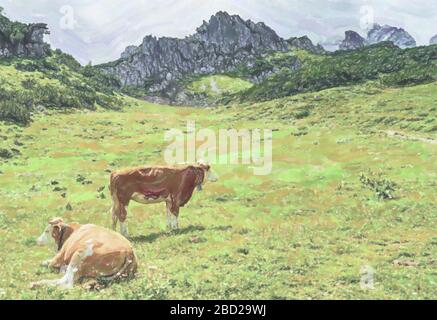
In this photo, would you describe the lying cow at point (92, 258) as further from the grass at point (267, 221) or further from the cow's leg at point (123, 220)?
the cow's leg at point (123, 220)

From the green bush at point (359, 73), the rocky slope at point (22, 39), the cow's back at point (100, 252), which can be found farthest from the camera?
the rocky slope at point (22, 39)

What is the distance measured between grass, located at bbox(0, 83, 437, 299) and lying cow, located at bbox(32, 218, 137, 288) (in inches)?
22.4

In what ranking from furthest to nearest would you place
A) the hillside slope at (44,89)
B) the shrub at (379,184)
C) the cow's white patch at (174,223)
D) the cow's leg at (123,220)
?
1. the hillside slope at (44,89)
2. the shrub at (379,184)
3. the cow's white patch at (174,223)
4. the cow's leg at (123,220)

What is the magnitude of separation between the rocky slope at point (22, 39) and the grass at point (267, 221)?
121 meters

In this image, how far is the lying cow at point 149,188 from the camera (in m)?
24.4

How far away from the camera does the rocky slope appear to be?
173m

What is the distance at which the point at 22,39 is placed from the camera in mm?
177625

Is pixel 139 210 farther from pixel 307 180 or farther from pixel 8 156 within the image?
pixel 8 156

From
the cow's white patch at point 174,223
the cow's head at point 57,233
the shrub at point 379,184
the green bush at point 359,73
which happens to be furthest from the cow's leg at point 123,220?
the green bush at point 359,73

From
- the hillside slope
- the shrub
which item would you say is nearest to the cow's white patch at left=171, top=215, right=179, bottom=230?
the shrub

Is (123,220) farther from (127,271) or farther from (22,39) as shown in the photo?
(22,39)

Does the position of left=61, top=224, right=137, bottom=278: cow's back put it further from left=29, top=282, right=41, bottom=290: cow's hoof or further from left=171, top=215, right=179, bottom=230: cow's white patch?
left=171, top=215, right=179, bottom=230: cow's white patch

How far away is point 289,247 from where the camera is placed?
22.3 metres

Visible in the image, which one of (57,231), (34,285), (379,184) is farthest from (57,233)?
(379,184)
